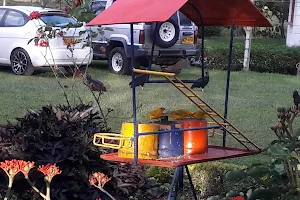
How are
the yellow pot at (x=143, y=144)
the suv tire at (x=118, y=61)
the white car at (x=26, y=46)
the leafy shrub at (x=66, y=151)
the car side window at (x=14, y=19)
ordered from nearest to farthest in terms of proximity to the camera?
1. the yellow pot at (x=143, y=144)
2. the leafy shrub at (x=66, y=151)
3. the white car at (x=26, y=46)
4. the car side window at (x=14, y=19)
5. the suv tire at (x=118, y=61)

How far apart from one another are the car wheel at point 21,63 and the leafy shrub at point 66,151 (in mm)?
8449

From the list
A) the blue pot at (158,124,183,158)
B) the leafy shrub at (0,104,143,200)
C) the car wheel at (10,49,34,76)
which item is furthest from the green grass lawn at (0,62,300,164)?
the blue pot at (158,124,183,158)

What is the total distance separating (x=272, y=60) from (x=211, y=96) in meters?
6.10

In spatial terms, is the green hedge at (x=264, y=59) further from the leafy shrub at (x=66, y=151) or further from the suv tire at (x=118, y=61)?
the leafy shrub at (x=66, y=151)

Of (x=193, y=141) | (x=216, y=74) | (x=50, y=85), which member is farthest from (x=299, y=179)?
(x=216, y=74)

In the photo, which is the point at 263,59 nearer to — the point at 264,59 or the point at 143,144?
the point at 264,59

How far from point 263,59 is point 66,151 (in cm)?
1313

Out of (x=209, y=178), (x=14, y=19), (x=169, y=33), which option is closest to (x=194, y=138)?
(x=209, y=178)

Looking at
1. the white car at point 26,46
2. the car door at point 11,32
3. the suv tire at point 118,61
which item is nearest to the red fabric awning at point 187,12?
the white car at point 26,46

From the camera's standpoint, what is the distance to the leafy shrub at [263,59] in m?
15.9

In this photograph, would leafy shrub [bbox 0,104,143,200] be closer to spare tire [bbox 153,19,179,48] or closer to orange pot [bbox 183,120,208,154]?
orange pot [bbox 183,120,208,154]

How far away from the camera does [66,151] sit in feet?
11.9

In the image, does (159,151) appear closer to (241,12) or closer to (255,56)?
(241,12)

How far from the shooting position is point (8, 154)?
366 cm
